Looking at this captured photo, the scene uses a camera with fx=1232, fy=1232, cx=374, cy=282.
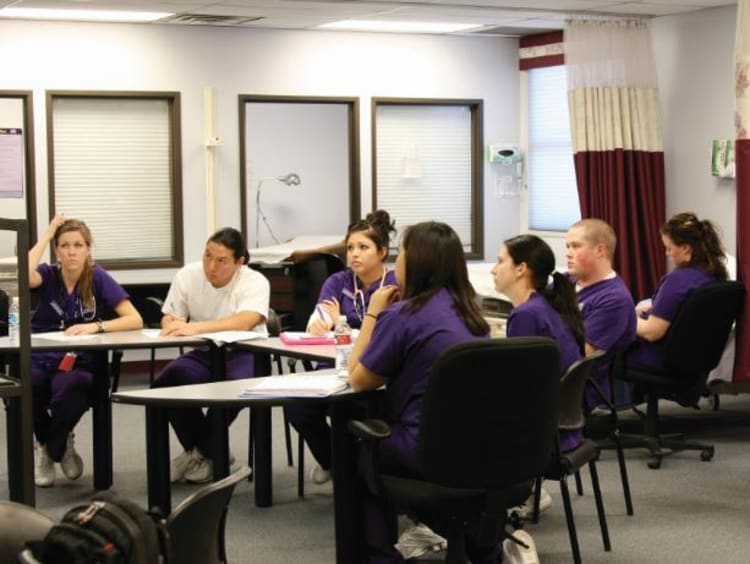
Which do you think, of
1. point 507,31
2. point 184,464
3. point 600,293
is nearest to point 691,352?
point 600,293

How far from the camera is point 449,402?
327cm

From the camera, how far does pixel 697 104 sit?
296 inches

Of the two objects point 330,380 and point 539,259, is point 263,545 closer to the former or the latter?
point 330,380

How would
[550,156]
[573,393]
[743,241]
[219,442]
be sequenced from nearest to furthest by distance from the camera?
1. [573,393]
2. [219,442]
3. [743,241]
4. [550,156]

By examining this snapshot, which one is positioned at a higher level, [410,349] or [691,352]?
[410,349]

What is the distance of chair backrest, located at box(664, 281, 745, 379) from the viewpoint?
5.42 meters

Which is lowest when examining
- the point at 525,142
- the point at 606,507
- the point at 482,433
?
the point at 606,507

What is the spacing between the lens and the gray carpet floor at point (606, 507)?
433 centimetres

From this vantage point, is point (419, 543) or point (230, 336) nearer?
point (419, 543)

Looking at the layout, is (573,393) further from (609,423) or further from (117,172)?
(117,172)

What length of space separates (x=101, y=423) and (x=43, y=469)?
1.10 feet

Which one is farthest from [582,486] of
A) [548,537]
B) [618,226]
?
[618,226]

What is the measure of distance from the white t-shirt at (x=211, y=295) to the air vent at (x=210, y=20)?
2.58m

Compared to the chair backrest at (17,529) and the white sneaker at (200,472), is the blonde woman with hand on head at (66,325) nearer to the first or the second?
the white sneaker at (200,472)
